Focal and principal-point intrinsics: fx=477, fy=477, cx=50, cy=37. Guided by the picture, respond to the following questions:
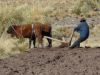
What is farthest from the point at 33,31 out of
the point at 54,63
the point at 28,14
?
the point at 28,14

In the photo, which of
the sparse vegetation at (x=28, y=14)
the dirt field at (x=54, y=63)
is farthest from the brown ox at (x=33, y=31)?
the dirt field at (x=54, y=63)

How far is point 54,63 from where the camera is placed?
1487 centimetres

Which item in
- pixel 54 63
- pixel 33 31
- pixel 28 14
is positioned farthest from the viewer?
pixel 28 14

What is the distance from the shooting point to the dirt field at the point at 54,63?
13.5m

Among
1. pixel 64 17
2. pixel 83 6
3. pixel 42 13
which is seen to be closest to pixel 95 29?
pixel 42 13

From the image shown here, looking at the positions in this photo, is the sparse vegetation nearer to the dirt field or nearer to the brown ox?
the brown ox

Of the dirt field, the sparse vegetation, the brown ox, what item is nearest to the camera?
the dirt field

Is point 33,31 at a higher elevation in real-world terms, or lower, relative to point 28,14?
higher

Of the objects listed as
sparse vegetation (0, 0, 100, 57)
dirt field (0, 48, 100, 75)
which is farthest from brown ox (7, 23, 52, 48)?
dirt field (0, 48, 100, 75)

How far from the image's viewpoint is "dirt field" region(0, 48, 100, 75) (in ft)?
44.4

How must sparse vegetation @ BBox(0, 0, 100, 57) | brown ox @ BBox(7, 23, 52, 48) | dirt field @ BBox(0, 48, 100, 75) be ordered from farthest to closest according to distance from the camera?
brown ox @ BBox(7, 23, 52, 48)
sparse vegetation @ BBox(0, 0, 100, 57)
dirt field @ BBox(0, 48, 100, 75)

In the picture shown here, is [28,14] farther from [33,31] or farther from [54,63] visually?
[54,63]

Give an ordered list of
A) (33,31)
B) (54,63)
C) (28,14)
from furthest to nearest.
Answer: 1. (28,14)
2. (33,31)
3. (54,63)

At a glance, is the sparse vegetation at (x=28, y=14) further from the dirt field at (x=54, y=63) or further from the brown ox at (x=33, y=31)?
the dirt field at (x=54, y=63)
